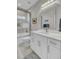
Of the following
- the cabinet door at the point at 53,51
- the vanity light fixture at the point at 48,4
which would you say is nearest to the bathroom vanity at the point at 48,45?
the cabinet door at the point at 53,51

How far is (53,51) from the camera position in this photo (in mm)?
1590

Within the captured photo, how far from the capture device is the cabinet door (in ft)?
4.74

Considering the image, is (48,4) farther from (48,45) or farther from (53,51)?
(53,51)

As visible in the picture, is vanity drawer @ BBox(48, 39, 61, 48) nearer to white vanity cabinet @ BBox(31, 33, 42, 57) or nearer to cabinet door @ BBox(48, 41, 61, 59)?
cabinet door @ BBox(48, 41, 61, 59)

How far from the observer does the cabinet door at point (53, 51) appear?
1.44 meters

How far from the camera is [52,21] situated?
7.30 ft

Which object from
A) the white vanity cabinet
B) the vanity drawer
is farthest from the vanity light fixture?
the vanity drawer

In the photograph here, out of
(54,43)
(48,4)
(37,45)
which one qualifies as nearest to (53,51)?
(54,43)
